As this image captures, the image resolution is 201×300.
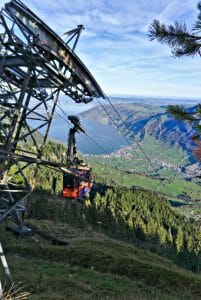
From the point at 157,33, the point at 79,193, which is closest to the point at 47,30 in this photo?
the point at 157,33

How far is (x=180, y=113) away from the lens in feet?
26.5

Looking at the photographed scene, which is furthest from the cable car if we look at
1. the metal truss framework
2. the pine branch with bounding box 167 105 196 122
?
the pine branch with bounding box 167 105 196 122

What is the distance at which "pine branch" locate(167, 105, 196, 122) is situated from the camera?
8.04 m

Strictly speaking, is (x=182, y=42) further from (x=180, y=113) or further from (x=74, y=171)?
(x=74, y=171)

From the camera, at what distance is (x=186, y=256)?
78750 mm

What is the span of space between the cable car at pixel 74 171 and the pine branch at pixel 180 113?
197 inches

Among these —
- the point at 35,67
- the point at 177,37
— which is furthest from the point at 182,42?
the point at 35,67

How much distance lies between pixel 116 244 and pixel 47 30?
569 inches

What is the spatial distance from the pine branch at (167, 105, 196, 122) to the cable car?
16.4 ft

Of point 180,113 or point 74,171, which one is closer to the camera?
point 180,113

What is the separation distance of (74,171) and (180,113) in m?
7.52

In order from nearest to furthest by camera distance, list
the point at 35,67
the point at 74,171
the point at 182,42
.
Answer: the point at 182,42 < the point at 35,67 < the point at 74,171

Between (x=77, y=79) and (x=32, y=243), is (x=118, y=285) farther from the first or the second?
(x=77, y=79)

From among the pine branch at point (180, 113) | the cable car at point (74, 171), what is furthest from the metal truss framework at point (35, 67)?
the pine branch at point (180, 113)
